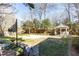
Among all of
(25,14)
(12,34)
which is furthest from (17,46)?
(25,14)

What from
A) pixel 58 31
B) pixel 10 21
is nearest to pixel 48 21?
pixel 58 31

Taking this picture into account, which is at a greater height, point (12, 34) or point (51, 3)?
point (51, 3)

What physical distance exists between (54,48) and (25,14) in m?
0.25

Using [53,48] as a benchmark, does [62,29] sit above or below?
above

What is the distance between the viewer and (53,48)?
0.88 metres

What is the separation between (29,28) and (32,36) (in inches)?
1.9

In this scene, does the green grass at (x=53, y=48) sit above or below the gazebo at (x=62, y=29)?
below

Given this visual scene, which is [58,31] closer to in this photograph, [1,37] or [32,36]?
[32,36]

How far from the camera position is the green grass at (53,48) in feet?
2.87

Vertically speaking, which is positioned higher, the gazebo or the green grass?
the gazebo

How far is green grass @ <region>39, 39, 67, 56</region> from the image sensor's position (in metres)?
0.87

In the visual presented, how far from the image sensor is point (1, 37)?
2.90 ft

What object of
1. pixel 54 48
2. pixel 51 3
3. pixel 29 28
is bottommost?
pixel 54 48

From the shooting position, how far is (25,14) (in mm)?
892
